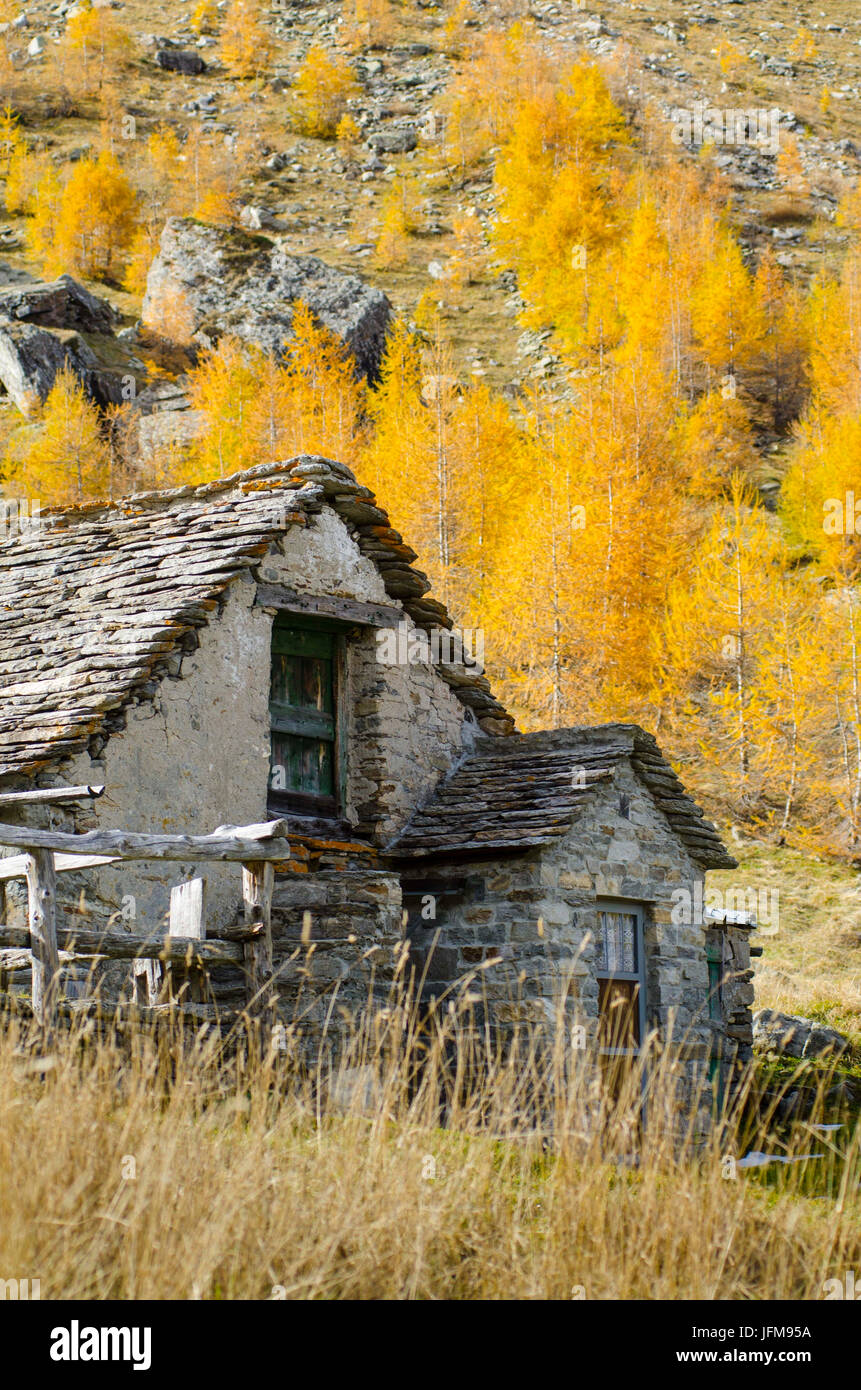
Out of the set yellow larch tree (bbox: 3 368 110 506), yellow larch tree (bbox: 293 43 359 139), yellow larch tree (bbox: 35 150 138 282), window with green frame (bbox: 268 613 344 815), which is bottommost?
window with green frame (bbox: 268 613 344 815)

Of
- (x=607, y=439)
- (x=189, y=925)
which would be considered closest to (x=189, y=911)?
(x=189, y=925)

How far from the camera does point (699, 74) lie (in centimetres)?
7112

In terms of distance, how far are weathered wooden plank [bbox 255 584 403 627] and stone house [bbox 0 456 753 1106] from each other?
0.02 meters

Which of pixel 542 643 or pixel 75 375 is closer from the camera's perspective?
pixel 542 643

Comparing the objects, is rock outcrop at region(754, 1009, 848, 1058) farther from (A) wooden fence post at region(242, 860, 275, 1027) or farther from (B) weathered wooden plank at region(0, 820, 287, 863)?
(B) weathered wooden plank at region(0, 820, 287, 863)

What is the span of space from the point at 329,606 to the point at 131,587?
1.67 metres

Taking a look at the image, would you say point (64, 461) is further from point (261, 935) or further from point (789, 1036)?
point (261, 935)

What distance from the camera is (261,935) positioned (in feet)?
25.7

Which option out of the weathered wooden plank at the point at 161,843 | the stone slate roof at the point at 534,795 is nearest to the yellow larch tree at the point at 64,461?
the stone slate roof at the point at 534,795

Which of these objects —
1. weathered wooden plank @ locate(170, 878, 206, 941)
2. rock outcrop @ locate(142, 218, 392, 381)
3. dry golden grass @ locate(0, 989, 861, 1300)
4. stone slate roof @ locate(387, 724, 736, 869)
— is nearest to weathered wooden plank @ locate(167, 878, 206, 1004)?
weathered wooden plank @ locate(170, 878, 206, 941)

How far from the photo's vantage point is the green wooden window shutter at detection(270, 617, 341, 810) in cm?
1104
